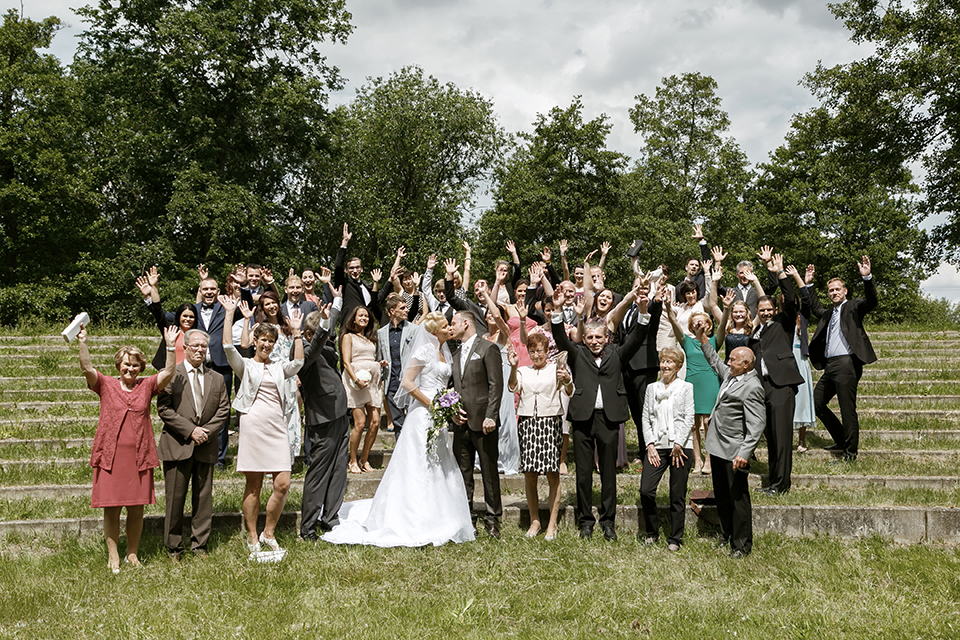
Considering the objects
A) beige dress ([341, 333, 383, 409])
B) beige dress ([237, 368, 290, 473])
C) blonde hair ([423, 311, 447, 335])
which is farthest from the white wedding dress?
beige dress ([341, 333, 383, 409])

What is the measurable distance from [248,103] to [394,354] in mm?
21345

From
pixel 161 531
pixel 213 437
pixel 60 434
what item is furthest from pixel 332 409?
pixel 60 434

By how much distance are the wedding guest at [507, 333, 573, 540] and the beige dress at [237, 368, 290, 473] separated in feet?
7.84

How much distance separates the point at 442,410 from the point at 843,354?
220 inches

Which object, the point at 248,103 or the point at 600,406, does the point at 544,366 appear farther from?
the point at 248,103

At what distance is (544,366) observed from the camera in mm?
7621

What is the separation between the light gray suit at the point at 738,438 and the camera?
6.58 metres

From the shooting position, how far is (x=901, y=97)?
861 inches

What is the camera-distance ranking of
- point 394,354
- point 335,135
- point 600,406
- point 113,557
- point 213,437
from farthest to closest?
1. point 335,135
2. point 394,354
3. point 600,406
4. point 213,437
5. point 113,557

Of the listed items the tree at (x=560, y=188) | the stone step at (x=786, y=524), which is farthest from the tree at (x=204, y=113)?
the stone step at (x=786, y=524)

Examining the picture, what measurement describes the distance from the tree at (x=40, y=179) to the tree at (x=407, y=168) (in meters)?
9.73

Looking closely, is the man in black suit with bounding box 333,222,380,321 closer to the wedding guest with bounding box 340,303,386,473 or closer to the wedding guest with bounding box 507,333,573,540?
the wedding guest with bounding box 340,303,386,473

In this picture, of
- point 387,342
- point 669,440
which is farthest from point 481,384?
point 387,342

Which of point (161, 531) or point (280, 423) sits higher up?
point (280, 423)
